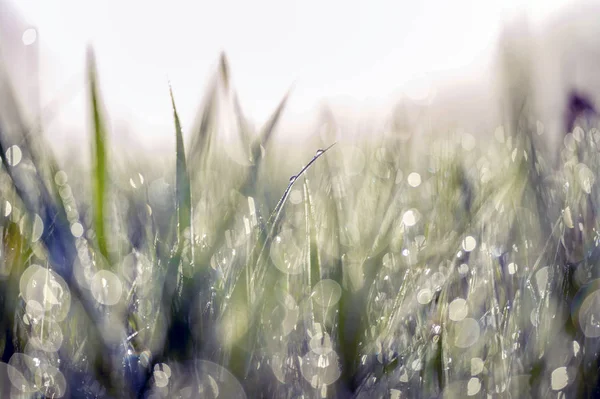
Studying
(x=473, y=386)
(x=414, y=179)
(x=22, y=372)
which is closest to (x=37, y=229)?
(x=22, y=372)

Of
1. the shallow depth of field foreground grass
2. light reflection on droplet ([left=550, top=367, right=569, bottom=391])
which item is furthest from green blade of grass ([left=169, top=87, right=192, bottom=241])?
light reflection on droplet ([left=550, top=367, right=569, bottom=391])

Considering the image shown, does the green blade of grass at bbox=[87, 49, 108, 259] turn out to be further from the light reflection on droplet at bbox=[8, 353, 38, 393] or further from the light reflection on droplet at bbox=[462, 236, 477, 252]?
the light reflection on droplet at bbox=[462, 236, 477, 252]

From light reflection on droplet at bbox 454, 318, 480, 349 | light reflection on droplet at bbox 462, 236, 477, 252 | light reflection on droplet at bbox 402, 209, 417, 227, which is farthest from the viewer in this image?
light reflection on droplet at bbox 402, 209, 417, 227

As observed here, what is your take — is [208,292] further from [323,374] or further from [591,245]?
[591,245]

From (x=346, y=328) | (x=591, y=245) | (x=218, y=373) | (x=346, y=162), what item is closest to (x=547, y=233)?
(x=591, y=245)

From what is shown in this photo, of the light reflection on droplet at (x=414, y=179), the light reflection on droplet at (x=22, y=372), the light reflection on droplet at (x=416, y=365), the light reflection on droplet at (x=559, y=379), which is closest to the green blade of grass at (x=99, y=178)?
the light reflection on droplet at (x=22, y=372)

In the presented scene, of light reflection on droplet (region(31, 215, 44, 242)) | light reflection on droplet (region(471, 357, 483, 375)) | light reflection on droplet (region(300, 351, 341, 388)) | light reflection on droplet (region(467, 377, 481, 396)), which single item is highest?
light reflection on droplet (region(31, 215, 44, 242))

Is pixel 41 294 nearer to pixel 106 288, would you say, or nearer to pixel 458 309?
pixel 106 288
